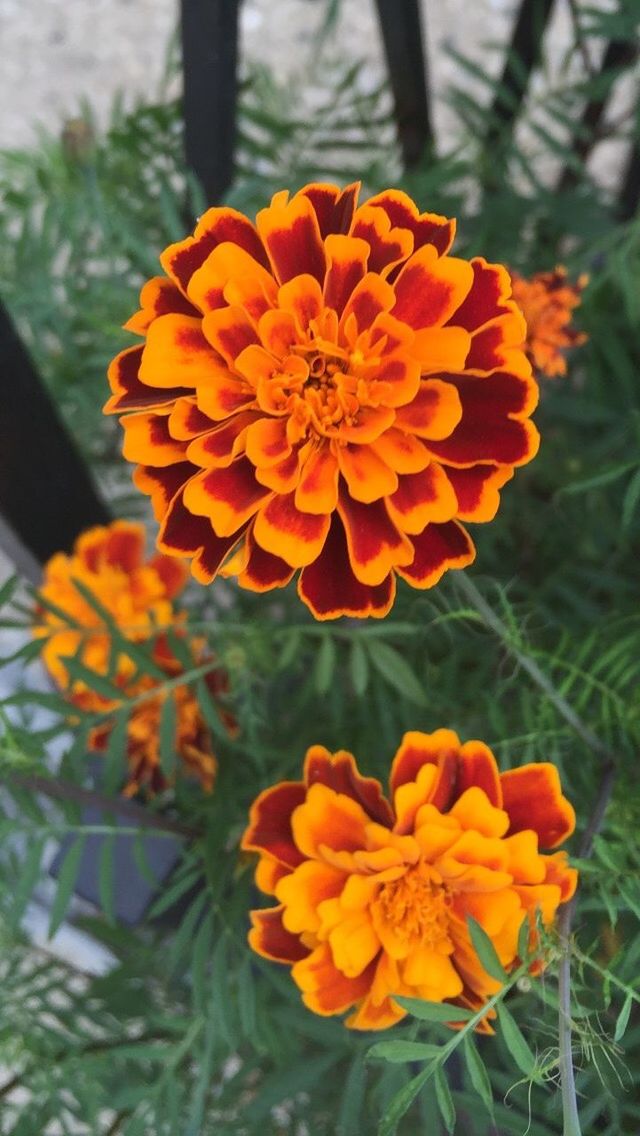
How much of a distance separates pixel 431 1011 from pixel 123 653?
14.4 inches

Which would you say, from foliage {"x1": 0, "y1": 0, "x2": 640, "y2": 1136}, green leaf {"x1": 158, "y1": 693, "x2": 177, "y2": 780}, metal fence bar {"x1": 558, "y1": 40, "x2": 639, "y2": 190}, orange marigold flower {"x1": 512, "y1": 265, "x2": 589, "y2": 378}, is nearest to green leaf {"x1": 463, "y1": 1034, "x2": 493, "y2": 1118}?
foliage {"x1": 0, "y1": 0, "x2": 640, "y2": 1136}

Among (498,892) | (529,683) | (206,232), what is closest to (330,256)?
(206,232)

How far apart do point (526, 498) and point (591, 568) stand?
0.30 feet

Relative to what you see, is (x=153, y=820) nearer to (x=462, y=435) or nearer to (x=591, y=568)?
(x=462, y=435)

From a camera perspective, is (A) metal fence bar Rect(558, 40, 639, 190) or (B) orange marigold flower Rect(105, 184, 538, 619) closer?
A: (B) orange marigold flower Rect(105, 184, 538, 619)

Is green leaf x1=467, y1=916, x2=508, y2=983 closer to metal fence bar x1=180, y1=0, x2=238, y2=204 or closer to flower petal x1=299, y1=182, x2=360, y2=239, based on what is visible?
flower petal x1=299, y1=182, x2=360, y2=239

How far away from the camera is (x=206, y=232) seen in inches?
16.8

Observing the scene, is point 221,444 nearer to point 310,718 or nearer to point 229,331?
point 229,331

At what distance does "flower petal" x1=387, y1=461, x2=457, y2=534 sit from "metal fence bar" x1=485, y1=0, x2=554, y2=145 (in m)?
0.61

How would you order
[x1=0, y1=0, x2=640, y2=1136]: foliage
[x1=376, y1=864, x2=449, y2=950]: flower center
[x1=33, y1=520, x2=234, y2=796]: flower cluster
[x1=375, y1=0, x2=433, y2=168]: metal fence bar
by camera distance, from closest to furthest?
[x1=376, y1=864, x2=449, y2=950]: flower center, [x1=0, y1=0, x2=640, y2=1136]: foliage, [x1=33, y1=520, x2=234, y2=796]: flower cluster, [x1=375, y1=0, x2=433, y2=168]: metal fence bar

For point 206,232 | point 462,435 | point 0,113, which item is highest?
point 0,113

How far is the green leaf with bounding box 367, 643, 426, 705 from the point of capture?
2.18 ft

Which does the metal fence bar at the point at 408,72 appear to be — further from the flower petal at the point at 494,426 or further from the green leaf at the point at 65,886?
the green leaf at the point at 65,886

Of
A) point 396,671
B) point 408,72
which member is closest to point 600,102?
point 408,72
